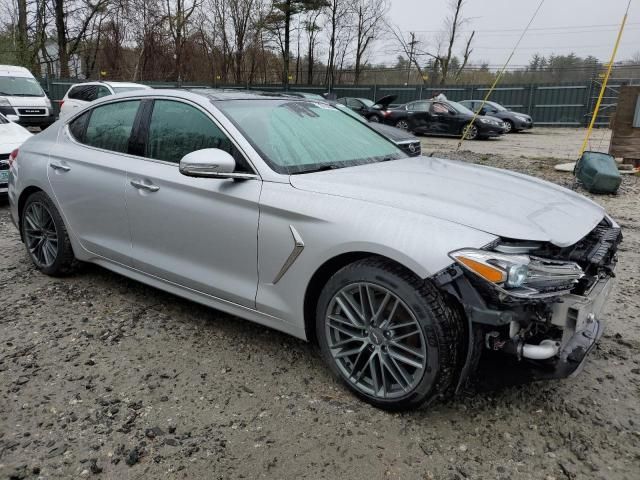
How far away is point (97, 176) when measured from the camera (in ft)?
11.6

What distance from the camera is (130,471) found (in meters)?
2.13

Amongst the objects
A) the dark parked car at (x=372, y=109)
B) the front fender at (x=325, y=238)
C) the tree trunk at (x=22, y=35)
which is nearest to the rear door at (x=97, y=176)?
the front fender at (x=325, y=238)

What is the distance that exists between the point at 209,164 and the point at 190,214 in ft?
1.47

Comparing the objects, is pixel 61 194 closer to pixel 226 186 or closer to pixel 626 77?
pixel 226 186

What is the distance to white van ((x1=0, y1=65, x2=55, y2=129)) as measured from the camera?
14438mm

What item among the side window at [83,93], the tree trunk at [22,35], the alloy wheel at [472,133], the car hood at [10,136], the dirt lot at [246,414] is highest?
the tree trunk at [22,35]

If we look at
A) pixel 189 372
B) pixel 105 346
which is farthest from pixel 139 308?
pixel 189 372

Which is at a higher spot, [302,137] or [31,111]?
[302,137]

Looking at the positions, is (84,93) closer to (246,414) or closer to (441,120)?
(441,120)

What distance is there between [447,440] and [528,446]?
1.17ft

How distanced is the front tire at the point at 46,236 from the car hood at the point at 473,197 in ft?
7.49

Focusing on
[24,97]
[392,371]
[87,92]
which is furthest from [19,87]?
[392,371]

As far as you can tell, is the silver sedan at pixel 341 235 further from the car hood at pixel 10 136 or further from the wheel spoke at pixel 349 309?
the car hood at pixel 10 136

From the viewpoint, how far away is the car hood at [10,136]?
676 centimetres
